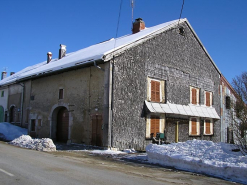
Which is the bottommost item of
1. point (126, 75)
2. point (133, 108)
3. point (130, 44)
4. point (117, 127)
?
point (117, 127)

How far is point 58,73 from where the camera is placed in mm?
18922

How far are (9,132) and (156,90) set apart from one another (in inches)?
462

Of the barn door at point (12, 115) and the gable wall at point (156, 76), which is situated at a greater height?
the gable wall at point (156, 76)

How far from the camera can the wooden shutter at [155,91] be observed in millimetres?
17844

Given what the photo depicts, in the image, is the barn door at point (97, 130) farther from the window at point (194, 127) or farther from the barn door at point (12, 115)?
the barn door at point (12, 115)

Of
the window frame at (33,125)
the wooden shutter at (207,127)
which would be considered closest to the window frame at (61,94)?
the window frame at (33,125)

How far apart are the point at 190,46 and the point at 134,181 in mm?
16890

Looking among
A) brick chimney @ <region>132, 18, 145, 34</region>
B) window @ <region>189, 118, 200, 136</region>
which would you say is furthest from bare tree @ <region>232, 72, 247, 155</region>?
brick chimney @ <region>132, 18, 145, 34</region>

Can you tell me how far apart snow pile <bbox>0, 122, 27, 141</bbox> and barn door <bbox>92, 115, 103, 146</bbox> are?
802cm

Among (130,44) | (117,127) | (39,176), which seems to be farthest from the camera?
(130,44)

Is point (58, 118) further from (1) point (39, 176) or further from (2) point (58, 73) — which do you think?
(1) point (39, 176)

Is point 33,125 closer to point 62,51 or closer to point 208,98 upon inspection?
point 62,51

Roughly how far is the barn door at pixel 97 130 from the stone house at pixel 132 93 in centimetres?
6

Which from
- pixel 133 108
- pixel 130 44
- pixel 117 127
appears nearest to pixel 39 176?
pixel 117 127
